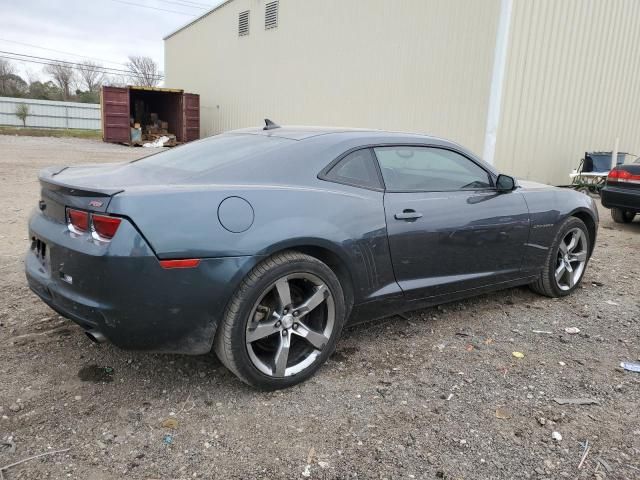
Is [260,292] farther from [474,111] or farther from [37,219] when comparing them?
[474,111]

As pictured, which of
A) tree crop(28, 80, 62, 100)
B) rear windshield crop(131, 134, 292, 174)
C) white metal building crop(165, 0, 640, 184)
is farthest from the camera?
tree crop(28, 80, 62, 100)

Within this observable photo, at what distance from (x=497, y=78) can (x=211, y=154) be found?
890cm

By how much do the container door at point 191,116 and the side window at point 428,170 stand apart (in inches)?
853

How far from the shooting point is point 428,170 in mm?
3658

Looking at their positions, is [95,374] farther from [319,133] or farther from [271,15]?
[271,15]

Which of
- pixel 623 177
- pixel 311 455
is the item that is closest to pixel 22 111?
pixel 623 177

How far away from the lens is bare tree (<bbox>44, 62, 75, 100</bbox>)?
55.4 m

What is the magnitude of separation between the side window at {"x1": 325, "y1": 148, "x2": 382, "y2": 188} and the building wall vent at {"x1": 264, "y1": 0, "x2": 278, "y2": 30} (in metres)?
17.0

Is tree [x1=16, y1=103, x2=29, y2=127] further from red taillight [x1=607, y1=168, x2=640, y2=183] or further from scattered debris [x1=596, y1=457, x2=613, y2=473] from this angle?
scattered debris [x1=596, y1=457, x2=613, y2=473]

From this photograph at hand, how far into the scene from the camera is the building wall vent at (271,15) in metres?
18.8

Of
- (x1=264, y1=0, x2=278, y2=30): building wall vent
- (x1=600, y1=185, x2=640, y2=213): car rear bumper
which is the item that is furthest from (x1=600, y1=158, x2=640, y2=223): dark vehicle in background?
(x1=264, y1=0, x2=278, y2=30): building wall vent

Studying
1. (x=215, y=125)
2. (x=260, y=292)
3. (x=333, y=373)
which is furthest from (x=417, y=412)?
(x=215, y=125)

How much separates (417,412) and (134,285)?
1.55 metres

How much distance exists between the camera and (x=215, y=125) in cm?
2444
